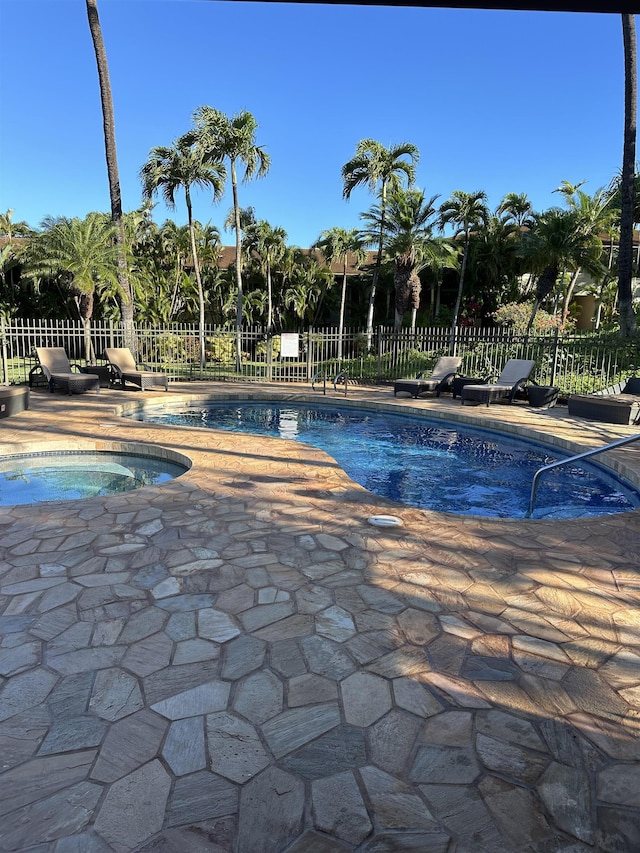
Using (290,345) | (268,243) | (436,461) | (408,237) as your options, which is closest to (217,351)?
(268,243)

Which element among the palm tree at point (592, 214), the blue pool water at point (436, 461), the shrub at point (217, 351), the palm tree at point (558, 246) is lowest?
the blue pool water at point (436, 461)

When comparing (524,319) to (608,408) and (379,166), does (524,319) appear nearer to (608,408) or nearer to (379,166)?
(379,166)

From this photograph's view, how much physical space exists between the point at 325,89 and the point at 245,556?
64.8 feet

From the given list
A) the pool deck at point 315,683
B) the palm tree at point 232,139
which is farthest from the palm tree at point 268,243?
the pool deck at point 315,683

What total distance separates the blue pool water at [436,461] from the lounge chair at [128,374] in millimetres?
1785

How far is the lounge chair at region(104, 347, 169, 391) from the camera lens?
13.6 m

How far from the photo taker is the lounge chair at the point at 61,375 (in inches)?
487

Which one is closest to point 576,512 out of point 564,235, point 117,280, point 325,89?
point 117,280

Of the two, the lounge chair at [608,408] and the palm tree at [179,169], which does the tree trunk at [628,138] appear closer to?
the lounge chair at [608,408]

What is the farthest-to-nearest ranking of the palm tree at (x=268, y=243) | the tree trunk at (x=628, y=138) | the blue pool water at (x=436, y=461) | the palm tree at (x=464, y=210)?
the palm tree at (x=268, y=243)
the palm tree at (x=464, y=210)
the tree trunk at (x=628, y=138)
the blue pool water at (x=436, y=461)

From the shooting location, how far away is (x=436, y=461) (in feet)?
27.4

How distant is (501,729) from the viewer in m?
2.20

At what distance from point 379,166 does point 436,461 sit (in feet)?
56.5

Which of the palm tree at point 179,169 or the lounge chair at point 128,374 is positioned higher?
the palm tree at point 179,169
